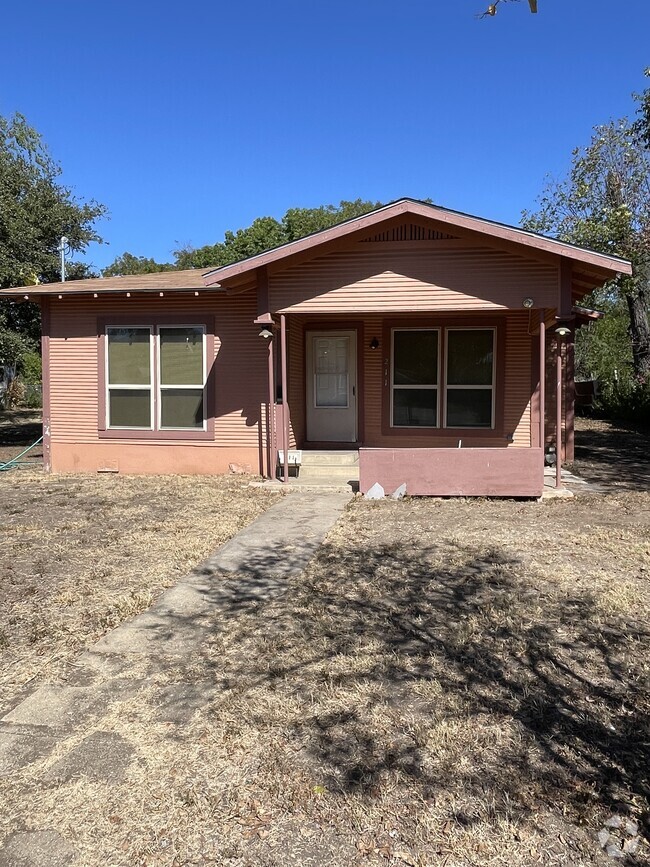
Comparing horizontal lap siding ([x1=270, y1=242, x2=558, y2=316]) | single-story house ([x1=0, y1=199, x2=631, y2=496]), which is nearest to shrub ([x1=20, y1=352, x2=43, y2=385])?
single-story house ([x1=0, y1=199, x2=631, y2=496])

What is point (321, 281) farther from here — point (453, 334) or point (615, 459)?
point (615, 459)

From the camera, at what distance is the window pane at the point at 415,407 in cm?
1102

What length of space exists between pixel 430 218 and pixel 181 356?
4482 millimetres

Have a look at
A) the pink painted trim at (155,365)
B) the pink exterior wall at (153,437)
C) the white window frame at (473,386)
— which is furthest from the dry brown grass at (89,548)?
the white window frame at (473,386)

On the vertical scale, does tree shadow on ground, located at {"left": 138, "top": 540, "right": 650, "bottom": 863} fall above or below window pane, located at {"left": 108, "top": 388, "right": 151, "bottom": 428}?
below

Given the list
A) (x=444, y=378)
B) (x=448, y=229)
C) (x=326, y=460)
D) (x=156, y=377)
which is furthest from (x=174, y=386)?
(x=448, y=229)

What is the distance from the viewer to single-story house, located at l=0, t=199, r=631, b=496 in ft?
31.9

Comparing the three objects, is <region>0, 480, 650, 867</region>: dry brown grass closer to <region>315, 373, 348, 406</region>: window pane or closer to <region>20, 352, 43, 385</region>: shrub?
<region>315, 373, 348, 406</region>: window pane

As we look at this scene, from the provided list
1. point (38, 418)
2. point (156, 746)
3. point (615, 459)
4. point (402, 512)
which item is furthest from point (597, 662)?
point (38, 418)

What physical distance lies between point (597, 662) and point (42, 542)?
16.9 ft

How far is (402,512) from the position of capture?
7.89 m

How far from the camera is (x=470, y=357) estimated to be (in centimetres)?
1089

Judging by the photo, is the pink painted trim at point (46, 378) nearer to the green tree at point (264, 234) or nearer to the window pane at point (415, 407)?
the window pane at point (415, 407)

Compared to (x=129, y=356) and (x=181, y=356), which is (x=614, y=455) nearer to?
(x=181, y=356)
